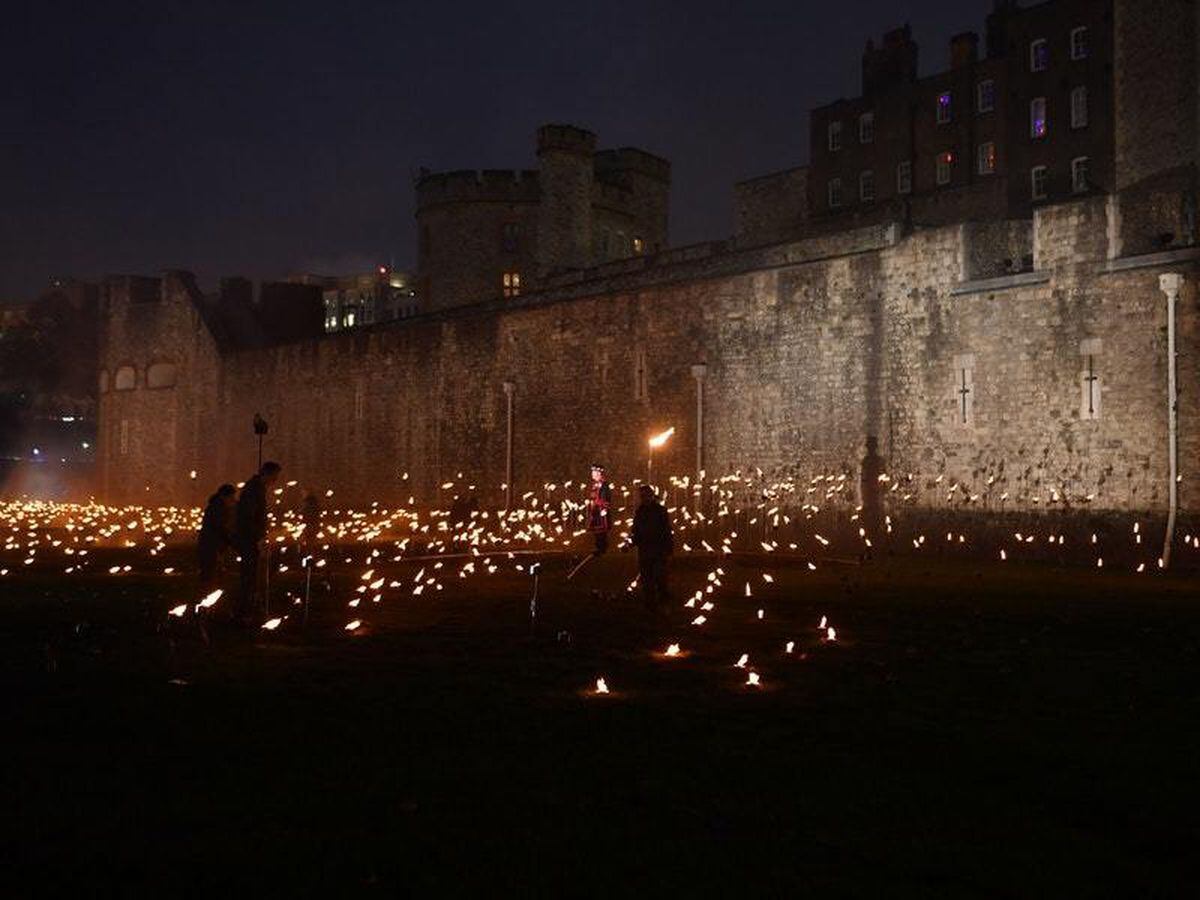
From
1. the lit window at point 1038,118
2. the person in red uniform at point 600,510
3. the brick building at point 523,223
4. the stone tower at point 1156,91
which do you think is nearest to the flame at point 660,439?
the person in red uniform at point 600,510

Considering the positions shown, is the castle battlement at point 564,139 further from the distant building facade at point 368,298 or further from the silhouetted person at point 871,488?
the distant building facade at point 368,298

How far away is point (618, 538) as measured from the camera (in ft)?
91.4

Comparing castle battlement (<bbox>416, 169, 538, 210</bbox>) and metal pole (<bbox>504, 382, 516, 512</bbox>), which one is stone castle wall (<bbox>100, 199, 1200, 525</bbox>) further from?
castle battlement (<bbox>416, 169, 538, 210</bbox>)

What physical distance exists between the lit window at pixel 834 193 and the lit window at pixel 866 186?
123 centimetres

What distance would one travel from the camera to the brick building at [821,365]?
66.9 ft

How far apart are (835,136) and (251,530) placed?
52730 millimetres

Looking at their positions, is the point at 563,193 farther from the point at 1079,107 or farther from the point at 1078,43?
the point at 1078,43

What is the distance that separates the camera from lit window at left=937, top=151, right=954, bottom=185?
182 ft

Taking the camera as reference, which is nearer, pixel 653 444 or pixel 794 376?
pixel 794 376

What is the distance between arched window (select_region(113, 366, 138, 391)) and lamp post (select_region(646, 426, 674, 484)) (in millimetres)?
29221

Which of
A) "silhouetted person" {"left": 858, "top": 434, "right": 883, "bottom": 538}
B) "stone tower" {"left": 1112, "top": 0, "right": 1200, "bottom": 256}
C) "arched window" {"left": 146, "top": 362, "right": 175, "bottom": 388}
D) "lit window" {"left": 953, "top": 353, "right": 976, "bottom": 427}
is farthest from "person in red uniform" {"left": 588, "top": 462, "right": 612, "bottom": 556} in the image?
"arched window" {"left": 146, "top": 362, "right": 175, "bottom": 388}

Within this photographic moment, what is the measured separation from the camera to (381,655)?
404 inches

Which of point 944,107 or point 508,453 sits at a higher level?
point 944,107

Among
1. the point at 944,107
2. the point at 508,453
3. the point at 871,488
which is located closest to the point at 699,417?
the point at 871,488
